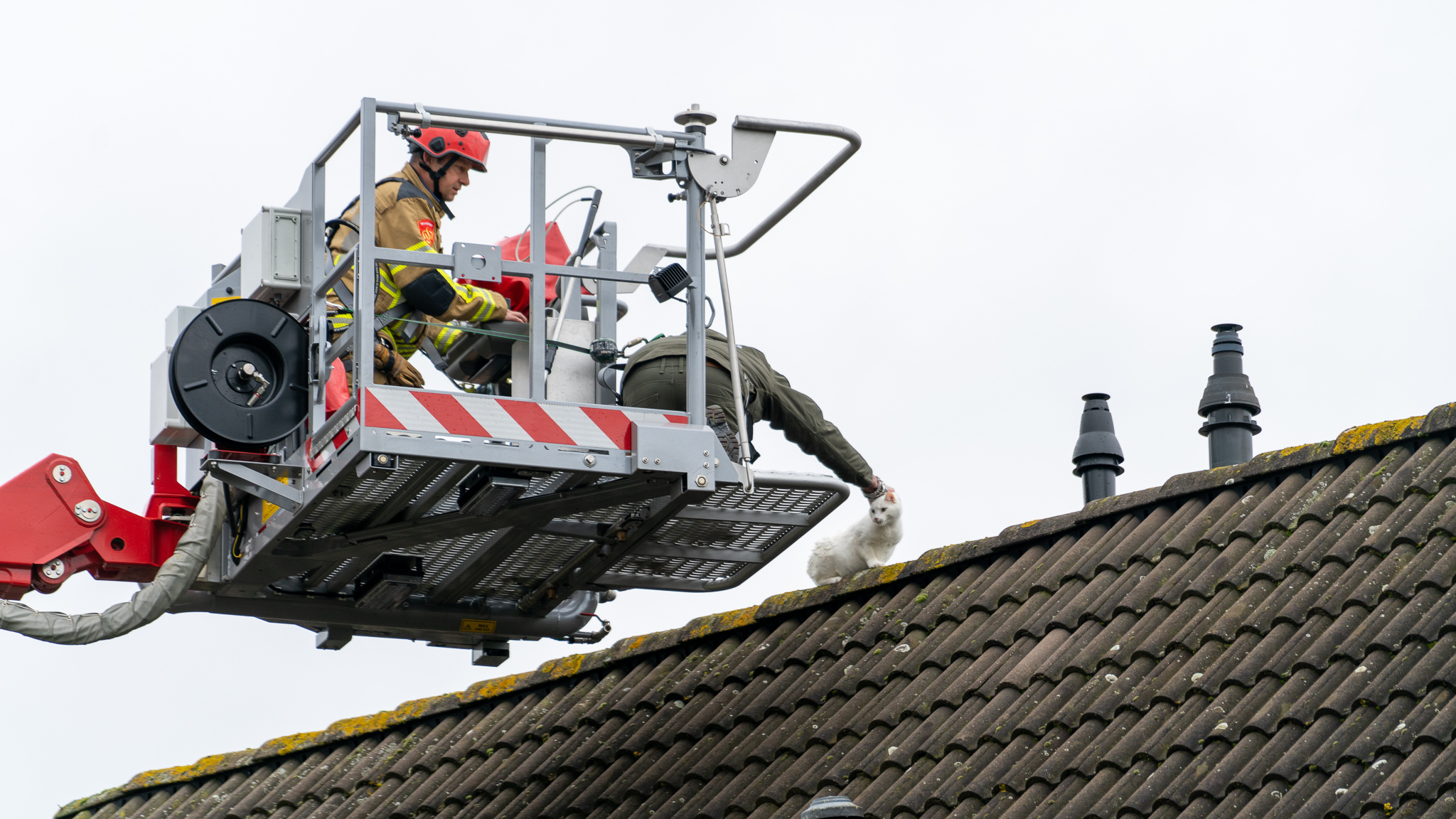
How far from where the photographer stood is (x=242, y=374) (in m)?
7.75

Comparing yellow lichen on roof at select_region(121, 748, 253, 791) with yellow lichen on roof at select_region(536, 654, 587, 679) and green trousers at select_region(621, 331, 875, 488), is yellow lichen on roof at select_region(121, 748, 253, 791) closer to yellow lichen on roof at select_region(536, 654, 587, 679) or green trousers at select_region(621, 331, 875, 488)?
yellow lichen on roof at select_region(536, 654, 587, 679)

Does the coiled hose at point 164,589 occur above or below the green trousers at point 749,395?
below

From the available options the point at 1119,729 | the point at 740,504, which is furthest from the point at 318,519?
the point at 1119,729

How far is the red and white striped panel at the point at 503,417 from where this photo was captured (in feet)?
23.8

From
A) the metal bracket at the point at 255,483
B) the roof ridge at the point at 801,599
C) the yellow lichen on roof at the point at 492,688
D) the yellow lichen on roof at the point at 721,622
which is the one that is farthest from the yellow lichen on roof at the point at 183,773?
the metal bracket at the point at 255,483

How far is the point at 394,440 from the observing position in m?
7.21

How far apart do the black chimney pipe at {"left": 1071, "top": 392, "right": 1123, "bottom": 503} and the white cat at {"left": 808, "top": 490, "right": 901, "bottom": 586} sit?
1936 mm

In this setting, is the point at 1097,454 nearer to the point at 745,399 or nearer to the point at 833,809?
the point at 745,399

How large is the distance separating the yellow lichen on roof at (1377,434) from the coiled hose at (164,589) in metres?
4.45

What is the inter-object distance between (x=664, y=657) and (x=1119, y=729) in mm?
3272

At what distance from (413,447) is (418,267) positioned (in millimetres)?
745

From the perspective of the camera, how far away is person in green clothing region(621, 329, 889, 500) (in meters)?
7.89

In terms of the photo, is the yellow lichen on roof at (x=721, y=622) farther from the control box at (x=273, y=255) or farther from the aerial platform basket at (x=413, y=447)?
the control box at (x=273, y=255)

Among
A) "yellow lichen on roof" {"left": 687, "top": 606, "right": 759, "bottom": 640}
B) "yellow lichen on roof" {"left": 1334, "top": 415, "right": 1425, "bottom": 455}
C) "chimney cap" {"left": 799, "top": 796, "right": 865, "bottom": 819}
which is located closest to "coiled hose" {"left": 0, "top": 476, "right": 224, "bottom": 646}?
"yellow lichen on roof" {"left": 687, "top": 606, "right": 759, "bottom": 640}
